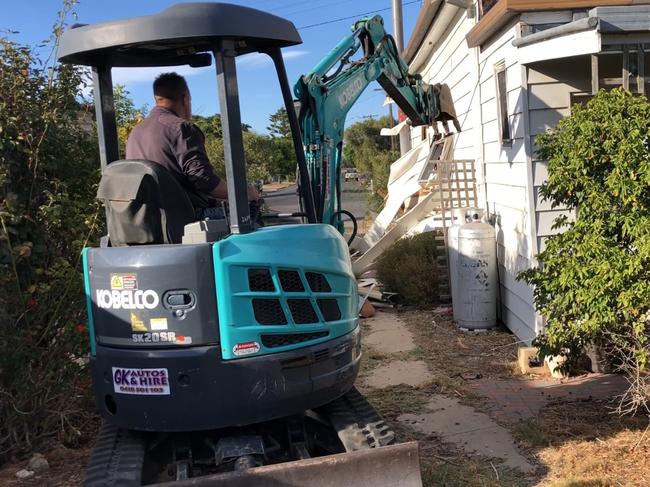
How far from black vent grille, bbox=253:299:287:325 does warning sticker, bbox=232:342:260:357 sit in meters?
0.12

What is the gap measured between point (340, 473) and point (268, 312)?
3.01 feet

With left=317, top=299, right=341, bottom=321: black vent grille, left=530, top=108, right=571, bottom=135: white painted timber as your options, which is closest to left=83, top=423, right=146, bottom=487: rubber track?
left=317, top=299, right=341, bottom=321: black vent grille

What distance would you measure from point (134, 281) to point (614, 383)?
4.41m

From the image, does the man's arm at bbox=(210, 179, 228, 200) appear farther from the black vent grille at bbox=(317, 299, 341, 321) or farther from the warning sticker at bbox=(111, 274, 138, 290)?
the black vent grille at bbox=(317, 299, 341, 321)

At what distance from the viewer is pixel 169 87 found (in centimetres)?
387

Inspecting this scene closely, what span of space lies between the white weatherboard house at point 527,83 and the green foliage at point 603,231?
985 mm

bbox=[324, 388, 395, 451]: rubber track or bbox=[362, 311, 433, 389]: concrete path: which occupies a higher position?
bbox=[324, 388, 395, 451]: rubber track

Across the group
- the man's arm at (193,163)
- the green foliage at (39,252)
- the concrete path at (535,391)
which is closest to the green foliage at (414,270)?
the concrete path at (535,391)

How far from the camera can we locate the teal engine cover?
3.26 meters

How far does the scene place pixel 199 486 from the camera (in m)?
3.14

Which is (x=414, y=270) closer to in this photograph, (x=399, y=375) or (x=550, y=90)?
Answer: (x=399, y=375)

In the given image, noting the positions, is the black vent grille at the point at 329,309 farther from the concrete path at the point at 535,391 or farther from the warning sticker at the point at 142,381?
the concrete path at the point at 535,391

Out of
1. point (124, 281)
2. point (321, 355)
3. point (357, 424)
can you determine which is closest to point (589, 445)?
point (357, 424)

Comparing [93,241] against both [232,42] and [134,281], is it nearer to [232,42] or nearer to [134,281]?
[134,281]
